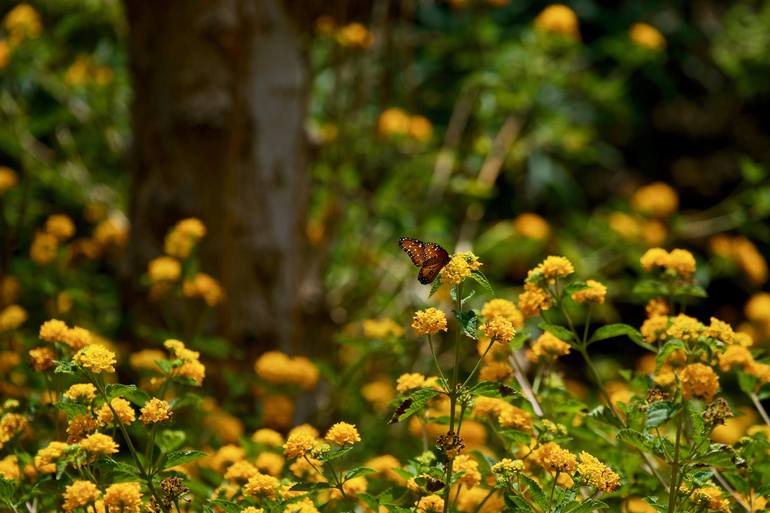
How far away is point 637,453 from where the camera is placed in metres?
1.53

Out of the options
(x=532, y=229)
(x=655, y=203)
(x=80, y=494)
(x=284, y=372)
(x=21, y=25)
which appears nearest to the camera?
(x=80, y=494)

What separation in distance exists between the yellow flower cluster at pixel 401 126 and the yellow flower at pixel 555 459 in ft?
6.75

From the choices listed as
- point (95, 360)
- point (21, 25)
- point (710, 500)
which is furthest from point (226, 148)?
point (710, 500)

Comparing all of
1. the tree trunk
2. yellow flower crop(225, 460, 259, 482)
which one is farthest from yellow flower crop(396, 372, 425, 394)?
the tree trunk

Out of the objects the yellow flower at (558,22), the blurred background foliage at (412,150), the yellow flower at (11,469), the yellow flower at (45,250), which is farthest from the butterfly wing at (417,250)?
the yellow flower at (558,22)

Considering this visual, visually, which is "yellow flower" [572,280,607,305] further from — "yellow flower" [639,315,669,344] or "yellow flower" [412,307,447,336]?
"yellow flower" [412,307,447,336]

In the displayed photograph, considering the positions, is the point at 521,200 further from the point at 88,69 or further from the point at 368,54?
the point at 88,69

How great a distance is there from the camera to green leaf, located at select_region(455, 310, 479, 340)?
1192mm

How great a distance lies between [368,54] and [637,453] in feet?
7.89

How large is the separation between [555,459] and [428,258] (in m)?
0.29

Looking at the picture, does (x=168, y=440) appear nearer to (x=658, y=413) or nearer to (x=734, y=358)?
(x=658, y=413)

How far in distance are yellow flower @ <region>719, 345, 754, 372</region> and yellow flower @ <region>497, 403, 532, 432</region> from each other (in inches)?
11.7

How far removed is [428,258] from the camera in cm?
128

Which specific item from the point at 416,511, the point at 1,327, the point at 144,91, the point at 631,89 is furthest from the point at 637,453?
the point at 631,89
